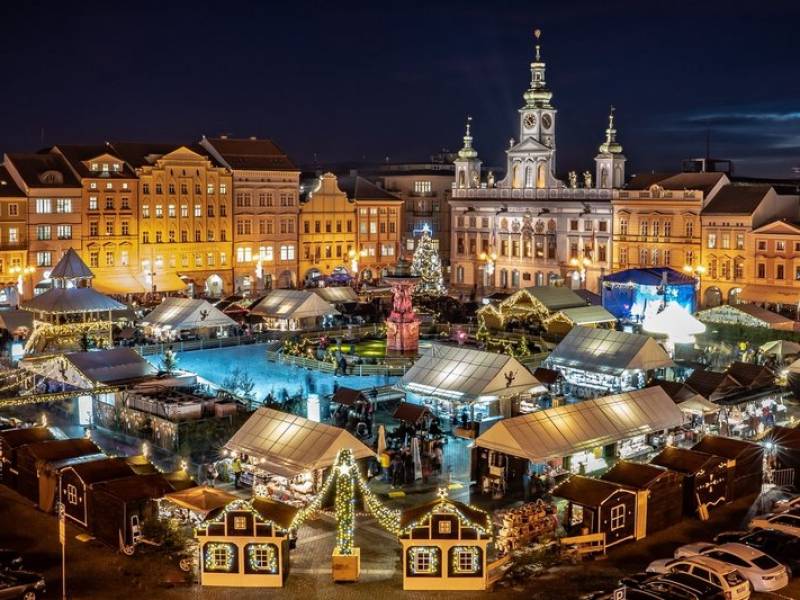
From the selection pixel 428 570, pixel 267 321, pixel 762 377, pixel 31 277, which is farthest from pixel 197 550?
pixel 31 277

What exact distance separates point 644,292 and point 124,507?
36.6 m

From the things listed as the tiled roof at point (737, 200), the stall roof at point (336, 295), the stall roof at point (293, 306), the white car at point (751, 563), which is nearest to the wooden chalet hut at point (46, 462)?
the white car at point (751, 563)

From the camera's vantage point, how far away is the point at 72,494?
69.6 ft

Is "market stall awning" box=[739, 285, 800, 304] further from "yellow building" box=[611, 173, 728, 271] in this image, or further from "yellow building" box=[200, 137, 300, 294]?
"yellow building" box=[200, 137, 300, 294]

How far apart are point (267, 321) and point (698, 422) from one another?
2563 cm

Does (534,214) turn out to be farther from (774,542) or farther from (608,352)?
(774,542)

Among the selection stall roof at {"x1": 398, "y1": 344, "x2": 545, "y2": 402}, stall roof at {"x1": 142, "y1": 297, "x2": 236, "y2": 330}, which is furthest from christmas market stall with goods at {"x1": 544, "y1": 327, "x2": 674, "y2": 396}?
stall roof at {"x1": 142, "y1": 297, "x2": 236, "y2": 330}

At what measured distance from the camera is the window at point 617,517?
786 inches

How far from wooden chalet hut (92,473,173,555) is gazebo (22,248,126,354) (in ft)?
67.1

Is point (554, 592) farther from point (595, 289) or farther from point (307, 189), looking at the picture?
point (307, 189)

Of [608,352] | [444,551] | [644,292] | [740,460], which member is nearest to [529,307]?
[644,292]

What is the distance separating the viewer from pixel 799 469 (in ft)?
78.9

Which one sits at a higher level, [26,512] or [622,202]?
[622,202]

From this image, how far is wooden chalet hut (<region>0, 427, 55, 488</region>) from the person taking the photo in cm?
2395
